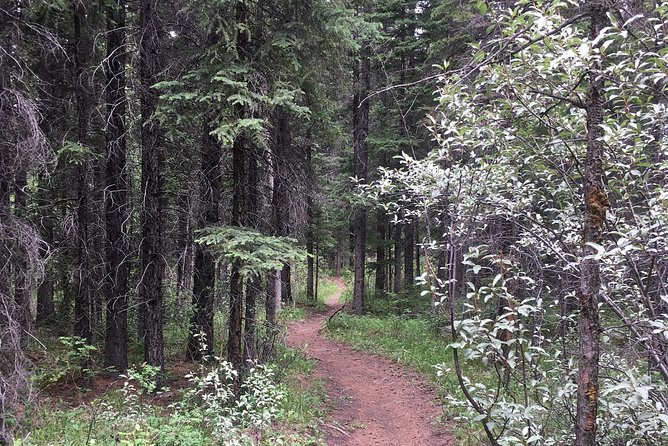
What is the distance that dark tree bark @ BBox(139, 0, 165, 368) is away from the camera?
24.9 feet

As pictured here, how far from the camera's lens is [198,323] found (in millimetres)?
9656

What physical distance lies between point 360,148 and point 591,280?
46.2 ft

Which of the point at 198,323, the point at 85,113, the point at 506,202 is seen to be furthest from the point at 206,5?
the point at 198,323

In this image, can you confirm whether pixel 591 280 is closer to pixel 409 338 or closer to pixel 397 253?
pixel 409 338

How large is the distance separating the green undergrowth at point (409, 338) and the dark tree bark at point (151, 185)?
18.0 ft

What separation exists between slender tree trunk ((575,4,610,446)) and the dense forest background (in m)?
0.01

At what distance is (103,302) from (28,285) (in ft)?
15.4

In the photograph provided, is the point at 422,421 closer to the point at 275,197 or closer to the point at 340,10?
the point at 275,197

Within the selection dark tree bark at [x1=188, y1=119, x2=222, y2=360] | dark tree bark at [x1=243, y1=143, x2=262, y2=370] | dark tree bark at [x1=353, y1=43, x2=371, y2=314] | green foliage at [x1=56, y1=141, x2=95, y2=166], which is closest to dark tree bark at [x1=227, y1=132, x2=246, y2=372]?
dark tree bark at [x1=243, y1=143, x2=262, y2=370]

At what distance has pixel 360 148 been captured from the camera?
16.4 metres

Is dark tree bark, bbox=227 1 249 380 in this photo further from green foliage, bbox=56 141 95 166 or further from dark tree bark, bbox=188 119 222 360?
green foliage, bbox=56 141 95 166

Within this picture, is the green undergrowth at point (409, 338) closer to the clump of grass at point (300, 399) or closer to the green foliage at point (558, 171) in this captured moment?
the clump of grass at point (300, 399)

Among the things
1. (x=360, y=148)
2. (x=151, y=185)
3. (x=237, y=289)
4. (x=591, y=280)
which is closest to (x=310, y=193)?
(x=237, y=289)

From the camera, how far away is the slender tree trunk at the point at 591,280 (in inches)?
105
